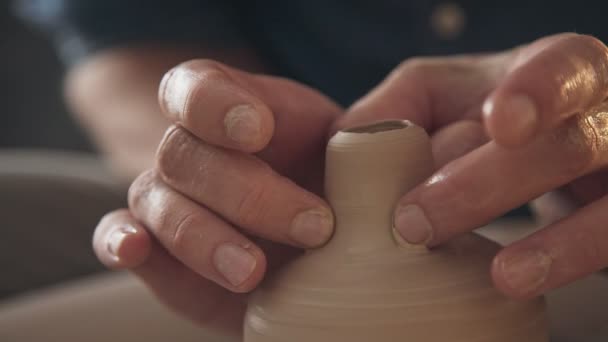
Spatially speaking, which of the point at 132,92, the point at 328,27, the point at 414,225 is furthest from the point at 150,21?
the point at 414,225

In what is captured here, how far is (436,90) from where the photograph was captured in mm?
930

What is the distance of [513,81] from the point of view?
1.94 ft

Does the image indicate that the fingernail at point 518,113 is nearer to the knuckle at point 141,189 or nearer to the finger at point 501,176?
the finger at point 501,176

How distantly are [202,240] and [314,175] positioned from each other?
0.21m

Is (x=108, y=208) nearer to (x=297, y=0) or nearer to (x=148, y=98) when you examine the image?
(x=148, y=98)

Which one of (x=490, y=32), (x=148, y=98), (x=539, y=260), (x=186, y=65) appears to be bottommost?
(x=148, y=98)

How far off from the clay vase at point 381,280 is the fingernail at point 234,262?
0.10 ft

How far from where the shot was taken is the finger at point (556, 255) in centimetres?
65

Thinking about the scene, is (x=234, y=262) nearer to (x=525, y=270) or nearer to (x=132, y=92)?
(x=525, y=270)

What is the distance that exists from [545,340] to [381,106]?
285mm

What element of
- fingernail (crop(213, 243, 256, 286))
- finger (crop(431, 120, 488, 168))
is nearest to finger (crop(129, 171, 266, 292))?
fingernail (crop(213, 243, 256, 286))

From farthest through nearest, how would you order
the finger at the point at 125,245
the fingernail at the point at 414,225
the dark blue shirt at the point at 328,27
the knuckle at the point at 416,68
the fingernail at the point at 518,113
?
1. the dark blue shirt at the point at 328,27
2. the knuckle at the point at 416,68
3. the finger at the point at 125,245
4. the fingernail at the point at 414,225
5. the fingernail at the point at 518,113

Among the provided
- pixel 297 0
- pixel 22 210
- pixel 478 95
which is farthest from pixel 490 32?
pixel 22 210

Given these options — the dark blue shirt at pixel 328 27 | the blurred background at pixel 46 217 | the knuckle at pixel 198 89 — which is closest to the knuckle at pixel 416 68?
the knuckle at pixel 198 89
